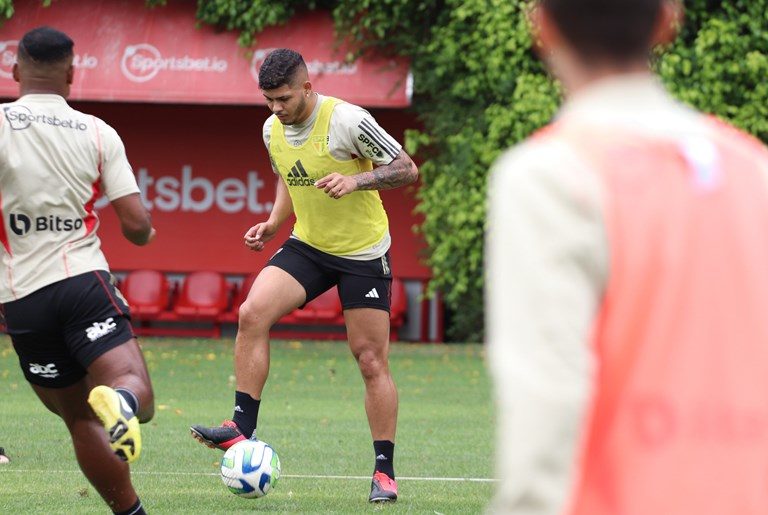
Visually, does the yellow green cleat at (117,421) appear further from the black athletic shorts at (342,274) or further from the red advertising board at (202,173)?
the red advertising board at (202,173)

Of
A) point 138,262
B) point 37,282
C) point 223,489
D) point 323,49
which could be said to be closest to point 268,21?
point 323,49

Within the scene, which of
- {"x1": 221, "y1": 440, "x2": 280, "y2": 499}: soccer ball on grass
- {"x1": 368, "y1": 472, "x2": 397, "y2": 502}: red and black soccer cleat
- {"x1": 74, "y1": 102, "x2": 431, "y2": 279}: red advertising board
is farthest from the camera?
{"x1": 74, "y1": 102, "x2": 431, "y2": 279}: red advertising board

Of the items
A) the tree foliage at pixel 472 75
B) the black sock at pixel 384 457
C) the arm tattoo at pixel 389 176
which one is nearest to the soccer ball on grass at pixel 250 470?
the black sock at pixel 384 457

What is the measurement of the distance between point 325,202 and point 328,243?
0.23m

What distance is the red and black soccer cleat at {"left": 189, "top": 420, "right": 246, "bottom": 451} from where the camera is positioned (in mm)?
7613

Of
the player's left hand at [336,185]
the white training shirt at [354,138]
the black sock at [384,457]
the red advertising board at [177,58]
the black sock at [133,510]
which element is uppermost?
the red advertising board at [177,58]

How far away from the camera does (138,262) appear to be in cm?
2212

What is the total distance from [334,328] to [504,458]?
19.4 metres

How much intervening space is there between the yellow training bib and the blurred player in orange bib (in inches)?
223

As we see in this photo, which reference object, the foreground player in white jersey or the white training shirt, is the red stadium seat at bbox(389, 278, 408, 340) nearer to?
the white training shirt

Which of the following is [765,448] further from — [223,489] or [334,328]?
[334,328]

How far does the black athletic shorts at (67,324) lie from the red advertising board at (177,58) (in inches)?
566

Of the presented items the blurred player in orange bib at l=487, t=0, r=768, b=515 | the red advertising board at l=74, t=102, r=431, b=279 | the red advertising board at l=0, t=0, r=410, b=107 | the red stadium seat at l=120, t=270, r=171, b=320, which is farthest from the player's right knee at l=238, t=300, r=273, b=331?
the red advertising board at l=74, t=102, r=431, b=279

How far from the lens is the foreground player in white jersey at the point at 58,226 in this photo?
5.61m
